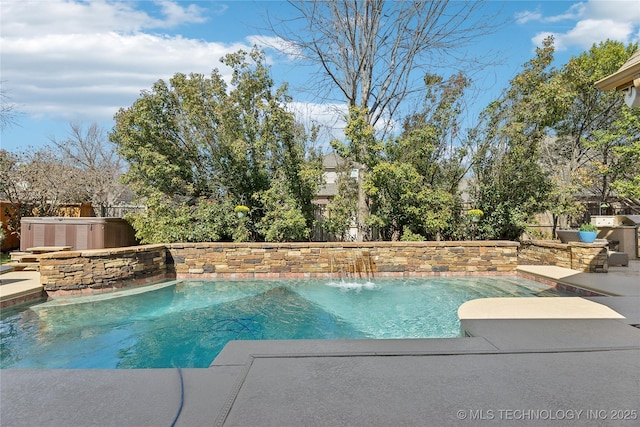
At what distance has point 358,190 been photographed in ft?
33.6

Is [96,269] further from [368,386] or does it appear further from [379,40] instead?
[379,40]

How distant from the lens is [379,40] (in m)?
10.4

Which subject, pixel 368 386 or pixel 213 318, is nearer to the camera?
pixel 368 386

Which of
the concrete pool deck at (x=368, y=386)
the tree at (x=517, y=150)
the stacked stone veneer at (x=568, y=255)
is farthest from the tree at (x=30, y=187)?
the stacked stone veneer at (x=568, y=255)

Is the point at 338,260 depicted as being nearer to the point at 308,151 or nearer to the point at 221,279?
the point at 221,279

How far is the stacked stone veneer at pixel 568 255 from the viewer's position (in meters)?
7.48

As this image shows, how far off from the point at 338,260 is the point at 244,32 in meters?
6.69

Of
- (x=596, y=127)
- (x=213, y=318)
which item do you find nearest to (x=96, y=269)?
(x=213, y=318)

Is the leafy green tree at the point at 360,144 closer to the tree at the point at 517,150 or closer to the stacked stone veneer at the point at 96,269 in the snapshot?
the tree at the point at 517,150

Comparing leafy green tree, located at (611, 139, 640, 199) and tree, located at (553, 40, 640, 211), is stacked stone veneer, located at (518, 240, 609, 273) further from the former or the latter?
tree, located at (553, 40, 640, 211)

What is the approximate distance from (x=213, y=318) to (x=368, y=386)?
3678 mm

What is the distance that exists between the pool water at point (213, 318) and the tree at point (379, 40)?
567 cm

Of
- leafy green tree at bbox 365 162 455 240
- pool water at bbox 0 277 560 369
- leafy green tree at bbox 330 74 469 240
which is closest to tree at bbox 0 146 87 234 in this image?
pool water at bbox 0 277 560 369

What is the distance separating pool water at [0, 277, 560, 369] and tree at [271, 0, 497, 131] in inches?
223
